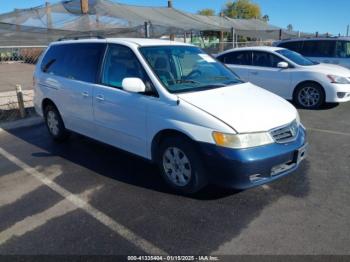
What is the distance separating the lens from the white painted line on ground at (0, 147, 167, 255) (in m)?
2.96

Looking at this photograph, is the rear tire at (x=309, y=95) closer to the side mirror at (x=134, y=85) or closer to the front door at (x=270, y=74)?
the front door at (x=270, y=74)

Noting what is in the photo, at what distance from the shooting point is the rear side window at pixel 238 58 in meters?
9.16

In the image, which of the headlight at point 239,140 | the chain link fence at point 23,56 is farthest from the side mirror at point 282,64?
the chain link fence at point 23,56

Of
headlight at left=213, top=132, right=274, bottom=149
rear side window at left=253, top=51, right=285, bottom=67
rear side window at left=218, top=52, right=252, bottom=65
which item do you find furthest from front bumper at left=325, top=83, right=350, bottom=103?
headlight at left=213, top=132, right=274, bottom=149

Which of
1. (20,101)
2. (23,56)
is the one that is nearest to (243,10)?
(23,56)

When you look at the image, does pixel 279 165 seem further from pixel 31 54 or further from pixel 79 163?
pixel 31 54

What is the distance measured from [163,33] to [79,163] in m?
10.1

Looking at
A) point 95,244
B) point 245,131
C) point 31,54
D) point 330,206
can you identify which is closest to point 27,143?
point 95,244

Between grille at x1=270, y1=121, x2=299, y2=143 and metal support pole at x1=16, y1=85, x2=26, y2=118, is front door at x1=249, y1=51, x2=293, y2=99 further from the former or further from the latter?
metal support pole at x1=16, y1=85, x2=26, y2=118

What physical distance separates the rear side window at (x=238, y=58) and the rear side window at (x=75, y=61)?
17.2ft

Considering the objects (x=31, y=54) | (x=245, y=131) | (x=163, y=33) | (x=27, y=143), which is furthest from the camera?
(x=31, y=54)

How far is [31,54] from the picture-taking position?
2353cm

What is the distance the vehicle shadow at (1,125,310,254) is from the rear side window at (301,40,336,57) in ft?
25.1

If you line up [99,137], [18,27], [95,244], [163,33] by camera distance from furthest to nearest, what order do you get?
[163,33] → [18,27] → [99,137] → [95,244]
